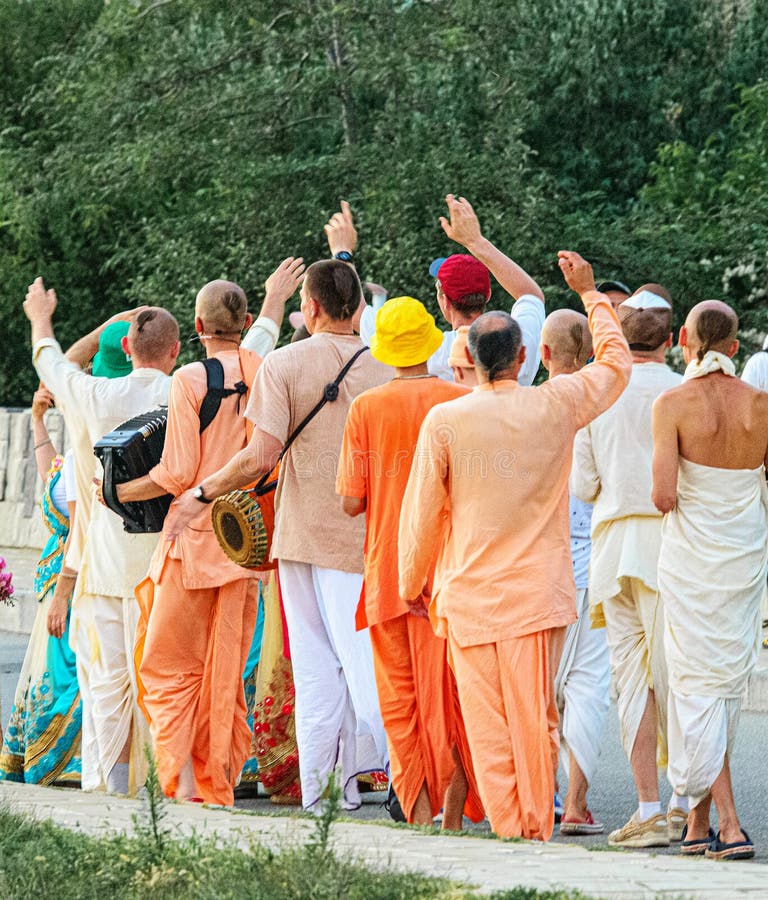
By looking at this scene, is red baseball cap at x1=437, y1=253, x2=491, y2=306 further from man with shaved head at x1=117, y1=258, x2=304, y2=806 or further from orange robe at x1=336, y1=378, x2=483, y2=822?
man with shaved head at x1=117, y1=258, x2=304, y2=806

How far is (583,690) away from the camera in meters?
7.29

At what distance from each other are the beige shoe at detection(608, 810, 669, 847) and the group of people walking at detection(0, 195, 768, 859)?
0.02 meters

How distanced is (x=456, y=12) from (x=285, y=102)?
2.14m

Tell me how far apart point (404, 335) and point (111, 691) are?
84.3 inches

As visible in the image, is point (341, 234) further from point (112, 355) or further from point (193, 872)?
point (193, 872)

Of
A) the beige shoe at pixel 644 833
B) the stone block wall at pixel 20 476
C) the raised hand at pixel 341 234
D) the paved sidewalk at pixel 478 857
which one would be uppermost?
the raised hand at pixel 341 234

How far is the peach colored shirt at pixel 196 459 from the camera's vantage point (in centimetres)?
695

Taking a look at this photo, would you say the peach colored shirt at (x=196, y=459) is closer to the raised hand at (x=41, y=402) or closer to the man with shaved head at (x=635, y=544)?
the man with shaved head at (x=635, y=544)

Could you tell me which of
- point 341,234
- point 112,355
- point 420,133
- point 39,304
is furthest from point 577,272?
point 420,133

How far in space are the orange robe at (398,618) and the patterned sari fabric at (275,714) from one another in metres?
1.34

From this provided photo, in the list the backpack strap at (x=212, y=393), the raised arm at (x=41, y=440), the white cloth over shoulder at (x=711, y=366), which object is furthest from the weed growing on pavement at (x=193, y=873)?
the raised arm at (x=41, y=440)

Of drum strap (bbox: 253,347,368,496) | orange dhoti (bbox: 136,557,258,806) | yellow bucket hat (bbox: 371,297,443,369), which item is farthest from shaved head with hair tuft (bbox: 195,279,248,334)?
orange dhoti (bbox: 136,557,258,806)

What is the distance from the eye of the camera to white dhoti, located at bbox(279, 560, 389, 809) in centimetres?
685

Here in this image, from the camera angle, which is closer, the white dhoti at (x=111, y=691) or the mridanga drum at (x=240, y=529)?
the mridanga drum at (x=240, y=529)
